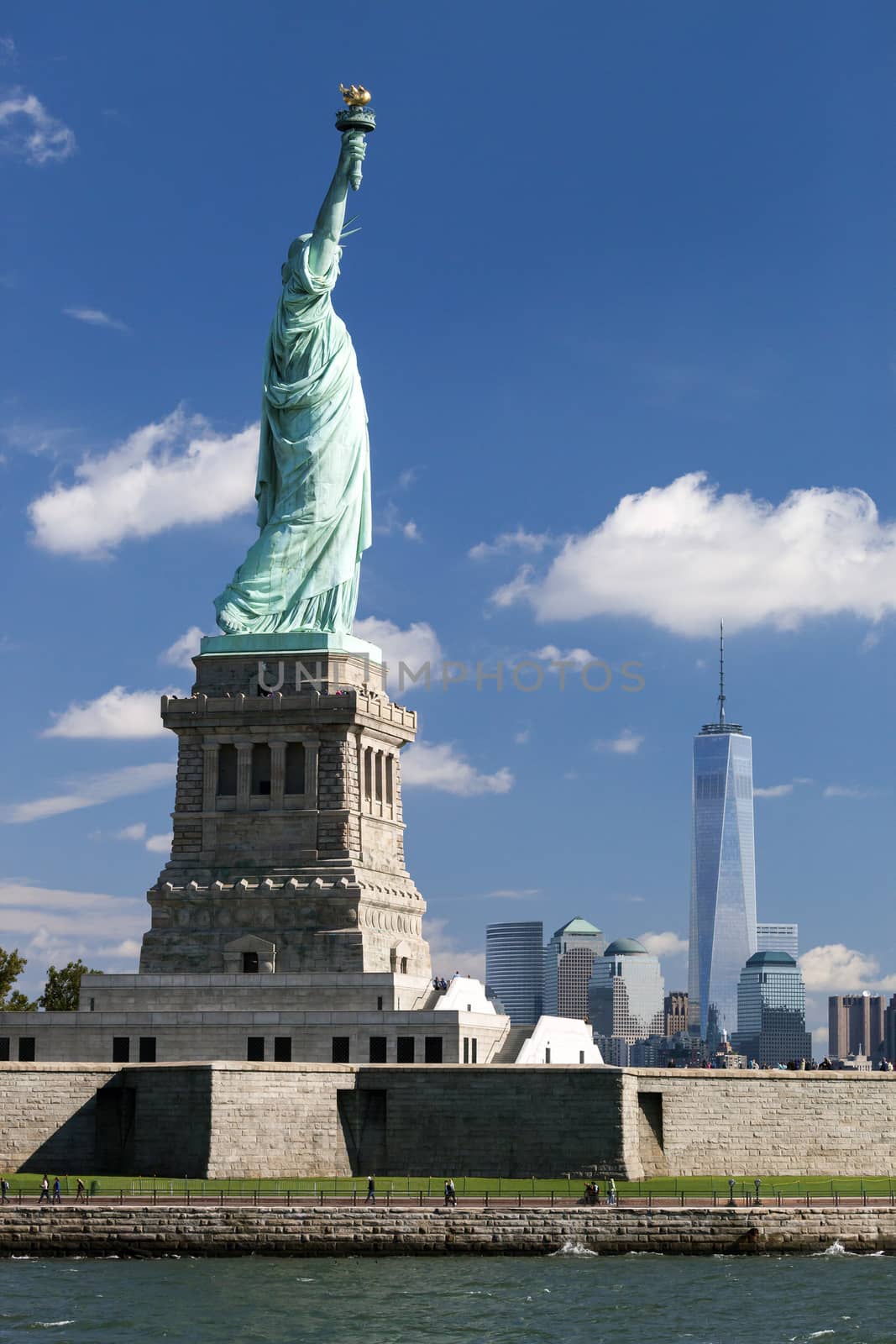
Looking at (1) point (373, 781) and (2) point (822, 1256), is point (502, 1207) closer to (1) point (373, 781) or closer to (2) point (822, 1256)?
(2) point (822, 1256)

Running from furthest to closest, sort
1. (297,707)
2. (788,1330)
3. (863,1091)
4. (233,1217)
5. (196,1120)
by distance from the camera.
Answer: (297,707)
(863,1091)
(196,1120)
(233,1217)
(788,1330)

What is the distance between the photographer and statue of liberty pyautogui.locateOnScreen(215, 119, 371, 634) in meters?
79.1

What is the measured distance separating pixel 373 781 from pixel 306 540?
8.28 metres

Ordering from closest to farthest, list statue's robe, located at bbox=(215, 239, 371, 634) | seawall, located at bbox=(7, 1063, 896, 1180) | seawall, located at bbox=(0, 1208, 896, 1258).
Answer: seawall, located at bbox=(0, 1208, 896, 1258) < seawall, located at bbox=(7, 1063, 896, 1180) < statue's robe, located at bbox=(215, 239, 371, 634)

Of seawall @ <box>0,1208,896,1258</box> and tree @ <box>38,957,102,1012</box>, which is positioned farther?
tree @ <box>38,957,102,1012</box>

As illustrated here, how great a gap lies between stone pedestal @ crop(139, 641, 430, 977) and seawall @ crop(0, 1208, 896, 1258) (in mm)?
14347

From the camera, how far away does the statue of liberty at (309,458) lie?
79062 millimetres

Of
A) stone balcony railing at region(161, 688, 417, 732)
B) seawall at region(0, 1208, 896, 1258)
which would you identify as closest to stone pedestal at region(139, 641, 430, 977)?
stone balcony railing at region(161, 688, 417, 732)

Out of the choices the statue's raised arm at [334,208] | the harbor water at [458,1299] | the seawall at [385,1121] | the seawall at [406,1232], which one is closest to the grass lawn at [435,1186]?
the seawall at [385,1121]

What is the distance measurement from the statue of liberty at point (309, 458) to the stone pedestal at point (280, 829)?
2587mm

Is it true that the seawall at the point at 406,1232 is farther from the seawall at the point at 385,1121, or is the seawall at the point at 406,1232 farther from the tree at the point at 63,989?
the tree at the point at 63,989

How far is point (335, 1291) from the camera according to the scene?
2181 inches

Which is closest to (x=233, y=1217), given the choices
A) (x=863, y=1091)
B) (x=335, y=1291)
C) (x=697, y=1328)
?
(x=335, y=1291)

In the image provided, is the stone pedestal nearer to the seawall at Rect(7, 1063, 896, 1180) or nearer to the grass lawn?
the seawall at Rect(7, 1063, 896, 1180)
